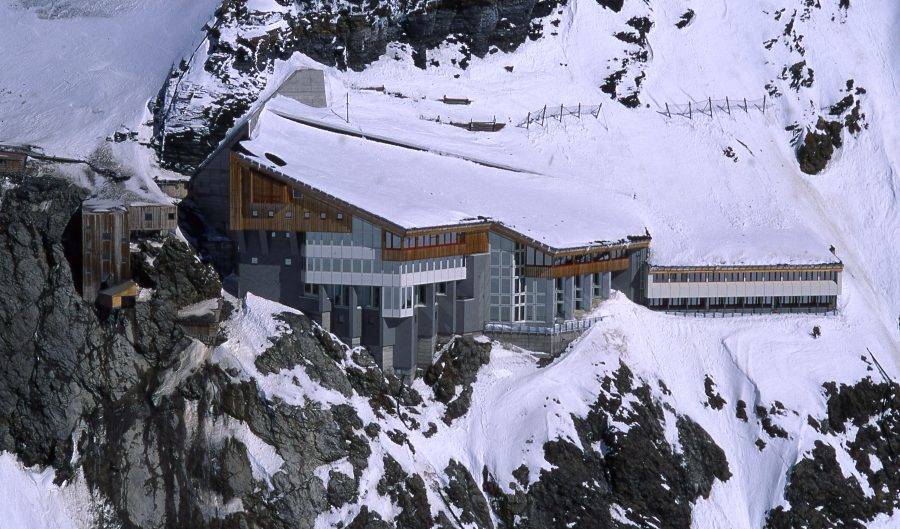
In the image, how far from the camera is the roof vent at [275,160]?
106625 millimetres

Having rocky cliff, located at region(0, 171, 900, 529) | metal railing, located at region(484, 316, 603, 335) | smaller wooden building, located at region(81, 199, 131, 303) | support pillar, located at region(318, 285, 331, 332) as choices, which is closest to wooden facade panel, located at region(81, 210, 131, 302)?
smaller wooden building, located at region(81, 199, 131, 303)

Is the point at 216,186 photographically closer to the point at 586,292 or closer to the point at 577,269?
the point at 577,269

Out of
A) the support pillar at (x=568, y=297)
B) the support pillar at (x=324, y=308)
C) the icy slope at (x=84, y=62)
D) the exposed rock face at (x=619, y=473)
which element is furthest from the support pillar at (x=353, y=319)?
the icy slope at (x=84, y=62)

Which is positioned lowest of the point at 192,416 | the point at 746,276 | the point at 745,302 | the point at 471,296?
the point at 192,416

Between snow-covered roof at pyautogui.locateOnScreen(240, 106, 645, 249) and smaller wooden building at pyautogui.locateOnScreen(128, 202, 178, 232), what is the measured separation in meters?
6.45

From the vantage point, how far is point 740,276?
120 m

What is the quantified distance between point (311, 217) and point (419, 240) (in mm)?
6755

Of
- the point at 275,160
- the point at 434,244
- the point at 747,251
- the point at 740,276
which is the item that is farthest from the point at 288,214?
the point at 747,251

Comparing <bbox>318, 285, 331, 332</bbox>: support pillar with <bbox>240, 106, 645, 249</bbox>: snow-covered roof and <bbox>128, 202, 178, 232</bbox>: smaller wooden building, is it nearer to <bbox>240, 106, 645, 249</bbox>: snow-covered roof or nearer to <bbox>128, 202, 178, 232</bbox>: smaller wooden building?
<bbox>240, 106, 645, 249</bbox>: snow-covered roof

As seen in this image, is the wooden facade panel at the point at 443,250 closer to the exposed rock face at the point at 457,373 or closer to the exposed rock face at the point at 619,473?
the exposed rock face at the point at 457,373

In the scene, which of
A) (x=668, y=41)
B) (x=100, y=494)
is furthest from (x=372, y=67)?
(x=100, y=494)

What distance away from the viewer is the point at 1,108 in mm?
119875

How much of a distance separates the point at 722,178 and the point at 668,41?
17.6m

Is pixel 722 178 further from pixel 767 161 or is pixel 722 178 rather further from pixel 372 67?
pixel 372 67
